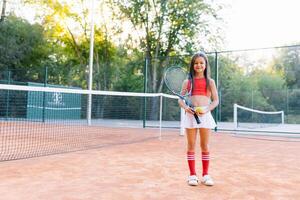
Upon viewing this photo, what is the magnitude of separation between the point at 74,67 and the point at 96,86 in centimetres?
592

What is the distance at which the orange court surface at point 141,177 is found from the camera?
9.74 ft

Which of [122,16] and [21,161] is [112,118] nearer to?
[122,16]

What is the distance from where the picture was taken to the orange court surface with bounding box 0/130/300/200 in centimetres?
297

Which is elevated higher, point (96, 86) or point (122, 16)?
point (122, 16)

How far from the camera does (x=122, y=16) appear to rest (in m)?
19.9

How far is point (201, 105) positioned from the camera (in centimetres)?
347

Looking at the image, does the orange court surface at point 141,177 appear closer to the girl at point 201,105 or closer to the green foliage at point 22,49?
the girl at point 201,105

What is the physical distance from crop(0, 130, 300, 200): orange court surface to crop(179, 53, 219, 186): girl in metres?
0.26

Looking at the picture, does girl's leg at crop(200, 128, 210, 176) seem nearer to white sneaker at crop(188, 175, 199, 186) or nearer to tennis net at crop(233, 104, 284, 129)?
white sneaker at crop(188, 175, 199, 186)

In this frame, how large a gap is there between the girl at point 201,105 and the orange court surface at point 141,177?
0.26 m

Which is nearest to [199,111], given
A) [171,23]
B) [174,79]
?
[174,79]

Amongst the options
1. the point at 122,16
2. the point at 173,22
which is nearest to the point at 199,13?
the point at 173,22

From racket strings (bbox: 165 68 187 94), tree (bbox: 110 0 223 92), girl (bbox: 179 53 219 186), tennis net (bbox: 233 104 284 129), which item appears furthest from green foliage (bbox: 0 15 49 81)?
girl (bbox: 179 53 219 186)

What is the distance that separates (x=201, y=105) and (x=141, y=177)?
102cm
